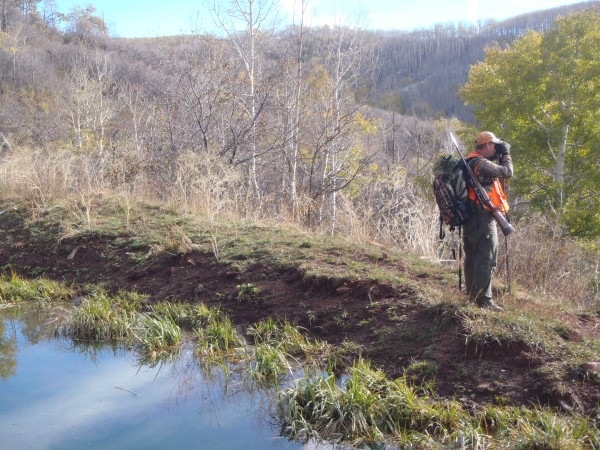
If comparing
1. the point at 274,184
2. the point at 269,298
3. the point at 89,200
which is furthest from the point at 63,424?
the point at 274,184

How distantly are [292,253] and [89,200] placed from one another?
427 centimetres

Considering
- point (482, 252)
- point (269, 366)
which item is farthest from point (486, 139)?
point (269, 366)

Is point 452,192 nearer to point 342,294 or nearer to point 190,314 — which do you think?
point 342,294

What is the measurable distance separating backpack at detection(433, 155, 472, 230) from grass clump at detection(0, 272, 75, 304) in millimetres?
5429

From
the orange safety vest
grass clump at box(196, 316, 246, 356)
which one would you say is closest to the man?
the orange safety vest

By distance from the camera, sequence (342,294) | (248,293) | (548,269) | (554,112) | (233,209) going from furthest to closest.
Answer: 1. (554,112)
2. (233,209)
3. (548,269)
4. (248,293)
5. (342,294)

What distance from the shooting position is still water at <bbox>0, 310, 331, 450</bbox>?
4.73m

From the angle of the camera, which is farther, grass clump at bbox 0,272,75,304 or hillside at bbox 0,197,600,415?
grass clump at bbox 0,272,75,304

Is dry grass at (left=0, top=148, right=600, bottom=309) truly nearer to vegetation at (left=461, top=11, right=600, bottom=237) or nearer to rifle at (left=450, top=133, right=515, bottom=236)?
rifle at (left=450, top=133, right=515, bottom=236)

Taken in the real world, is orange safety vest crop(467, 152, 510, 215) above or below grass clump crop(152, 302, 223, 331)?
above

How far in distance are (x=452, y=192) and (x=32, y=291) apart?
598 cm

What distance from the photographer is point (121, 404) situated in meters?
5.38

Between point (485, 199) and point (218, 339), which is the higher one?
point (485, 199)

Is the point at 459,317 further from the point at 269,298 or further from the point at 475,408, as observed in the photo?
the point at 269,298
